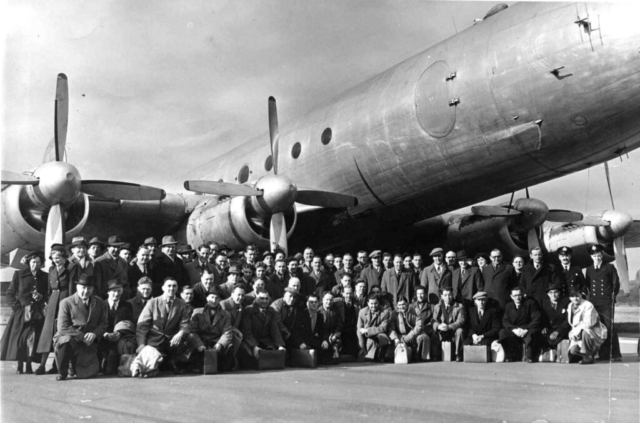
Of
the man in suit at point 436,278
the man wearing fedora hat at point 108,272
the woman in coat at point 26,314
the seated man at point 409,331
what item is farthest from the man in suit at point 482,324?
the woman in coat at point 26,314

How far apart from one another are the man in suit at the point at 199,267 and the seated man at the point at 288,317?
1.36m

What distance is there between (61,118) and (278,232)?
431 cm

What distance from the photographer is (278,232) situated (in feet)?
37.6

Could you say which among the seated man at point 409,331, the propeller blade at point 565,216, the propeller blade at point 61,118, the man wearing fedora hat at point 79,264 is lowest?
the seated man at point 409,331

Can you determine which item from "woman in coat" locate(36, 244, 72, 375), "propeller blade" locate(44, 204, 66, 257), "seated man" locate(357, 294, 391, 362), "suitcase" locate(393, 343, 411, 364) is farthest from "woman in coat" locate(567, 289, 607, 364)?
"propeller blade" locate(44, 204, 66, 257)

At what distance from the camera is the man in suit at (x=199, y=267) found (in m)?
9.34

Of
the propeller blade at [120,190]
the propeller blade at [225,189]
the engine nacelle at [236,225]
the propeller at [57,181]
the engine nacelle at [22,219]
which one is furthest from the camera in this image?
the engine nacelle at [236,225]

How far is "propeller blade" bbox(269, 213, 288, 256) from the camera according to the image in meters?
11.4

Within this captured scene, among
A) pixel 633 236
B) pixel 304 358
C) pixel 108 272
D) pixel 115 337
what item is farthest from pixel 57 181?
pixel 633 236

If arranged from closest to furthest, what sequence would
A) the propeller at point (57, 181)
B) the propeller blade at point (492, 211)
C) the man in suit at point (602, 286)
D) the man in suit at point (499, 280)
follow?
the man in suit at point (602, 286) < the man in suit at point (499, 280) < the propeller at point (57, 181) < the propeller blade at point (492, 211)

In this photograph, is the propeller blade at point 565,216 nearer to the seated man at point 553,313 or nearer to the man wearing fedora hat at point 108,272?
the seated man at point 553,313

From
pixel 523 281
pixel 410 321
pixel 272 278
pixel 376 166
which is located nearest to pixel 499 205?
pixel 376 166

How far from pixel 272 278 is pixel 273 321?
156 centimetres

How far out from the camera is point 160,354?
689cm
